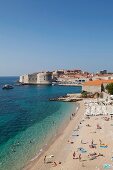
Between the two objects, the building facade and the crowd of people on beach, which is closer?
the crowd of people on beach

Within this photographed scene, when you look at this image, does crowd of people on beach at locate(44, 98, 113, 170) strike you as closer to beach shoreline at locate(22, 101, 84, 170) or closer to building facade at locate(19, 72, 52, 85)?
beach shoreline at locate(22, 101, 84, 170)

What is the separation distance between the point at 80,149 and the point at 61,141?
4.92 meters

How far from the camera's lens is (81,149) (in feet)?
114

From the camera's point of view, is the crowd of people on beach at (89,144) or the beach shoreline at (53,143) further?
the crowd of people on beach at (89,144)

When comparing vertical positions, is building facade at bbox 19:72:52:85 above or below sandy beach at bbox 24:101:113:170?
above

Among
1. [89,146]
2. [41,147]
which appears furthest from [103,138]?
[41,147]

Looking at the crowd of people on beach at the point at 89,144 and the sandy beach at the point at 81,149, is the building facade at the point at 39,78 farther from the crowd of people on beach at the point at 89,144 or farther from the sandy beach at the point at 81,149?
the sandy beach at the point at 81,149

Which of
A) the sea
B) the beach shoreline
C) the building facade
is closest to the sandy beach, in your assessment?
the beach shoreline

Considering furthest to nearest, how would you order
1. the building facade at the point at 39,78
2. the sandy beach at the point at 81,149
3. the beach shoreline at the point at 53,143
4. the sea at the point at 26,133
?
the building facade at the point at 39,78 → the sea at the point at 26,133 → the beach shoreline at the point at 53,143 → the sandy beach at the point at 81,149

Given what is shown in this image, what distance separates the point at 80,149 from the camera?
34719 millimetres

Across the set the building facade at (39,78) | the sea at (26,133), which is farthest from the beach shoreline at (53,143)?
the building facade at (39,78)

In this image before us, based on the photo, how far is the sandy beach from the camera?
97.7ft

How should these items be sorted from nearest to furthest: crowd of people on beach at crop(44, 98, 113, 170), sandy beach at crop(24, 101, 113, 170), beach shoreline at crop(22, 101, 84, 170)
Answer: sandy beach at crop(24, 101, 113, 170), beach shoreline at crop(22, 101, 84, 170), crowd of people on beach at crop(44, 98, 113, 170)

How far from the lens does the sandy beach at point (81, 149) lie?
97.7ft
